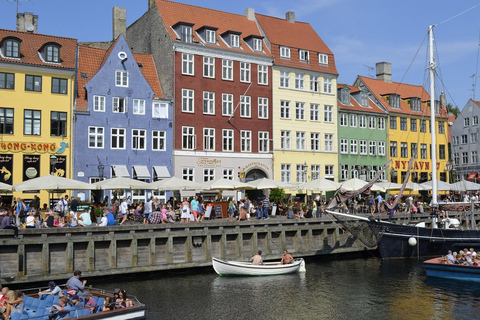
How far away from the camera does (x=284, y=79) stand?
57.2 meters

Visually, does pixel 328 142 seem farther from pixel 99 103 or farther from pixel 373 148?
pixel 99 103

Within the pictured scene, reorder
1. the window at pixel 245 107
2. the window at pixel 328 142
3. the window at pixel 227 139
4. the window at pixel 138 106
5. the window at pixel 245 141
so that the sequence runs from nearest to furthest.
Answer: the window at pixel 138 106 → the window at pixel 227 139 → the window at pixel 245 141 → the window at pixel 245 107 → the window at pixel 328 142

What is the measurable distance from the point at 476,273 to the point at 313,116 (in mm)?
31457

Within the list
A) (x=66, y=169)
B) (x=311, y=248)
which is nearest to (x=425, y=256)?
(x=311, y=248)

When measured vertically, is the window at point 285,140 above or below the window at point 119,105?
below

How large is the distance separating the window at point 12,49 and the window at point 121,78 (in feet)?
26.1

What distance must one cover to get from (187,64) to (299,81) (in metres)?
13.2

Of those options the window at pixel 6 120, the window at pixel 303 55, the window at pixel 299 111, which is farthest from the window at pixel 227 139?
the window at pixel 6 120

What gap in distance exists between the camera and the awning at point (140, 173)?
153 feet

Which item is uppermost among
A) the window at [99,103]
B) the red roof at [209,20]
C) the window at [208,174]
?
the red roof at [209,20]

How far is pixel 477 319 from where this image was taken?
22.2 meters

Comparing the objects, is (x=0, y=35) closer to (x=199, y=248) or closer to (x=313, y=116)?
(x=199, y=248)

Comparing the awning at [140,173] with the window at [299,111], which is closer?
the awning at [140,173]

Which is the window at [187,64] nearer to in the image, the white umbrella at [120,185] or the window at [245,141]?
the window at [245,141]
